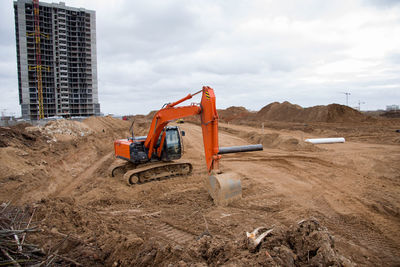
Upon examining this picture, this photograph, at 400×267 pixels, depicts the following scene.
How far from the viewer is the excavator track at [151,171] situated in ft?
29.9

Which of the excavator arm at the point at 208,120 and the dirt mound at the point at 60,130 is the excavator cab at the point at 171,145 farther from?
the dirt mound at the point at 60,130

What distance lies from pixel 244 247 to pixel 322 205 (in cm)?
405

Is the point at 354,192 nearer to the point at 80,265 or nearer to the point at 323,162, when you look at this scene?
the point at 323,162

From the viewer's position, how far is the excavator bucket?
20.7ft

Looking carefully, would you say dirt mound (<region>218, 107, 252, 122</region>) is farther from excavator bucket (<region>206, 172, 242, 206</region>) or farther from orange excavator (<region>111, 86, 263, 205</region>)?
excavator bucket (<region>206, 172, 242, 206</region>)

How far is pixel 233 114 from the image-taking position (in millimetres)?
52906

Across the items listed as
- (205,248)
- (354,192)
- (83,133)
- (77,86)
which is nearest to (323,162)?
(354,192)

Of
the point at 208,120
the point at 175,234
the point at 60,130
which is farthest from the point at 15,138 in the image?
the point at 175,234

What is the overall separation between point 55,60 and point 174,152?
155 feet

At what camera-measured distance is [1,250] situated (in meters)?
3.31

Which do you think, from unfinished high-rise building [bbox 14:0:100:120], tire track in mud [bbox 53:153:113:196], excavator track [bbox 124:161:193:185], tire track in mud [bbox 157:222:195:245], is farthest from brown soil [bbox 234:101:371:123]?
unfinished high-rise building [bbox 14:0:100:120]

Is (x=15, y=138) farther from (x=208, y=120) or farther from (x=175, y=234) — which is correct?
(x=175, y=234)

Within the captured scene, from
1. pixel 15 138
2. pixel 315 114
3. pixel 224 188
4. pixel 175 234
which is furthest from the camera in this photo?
pixel 315 114

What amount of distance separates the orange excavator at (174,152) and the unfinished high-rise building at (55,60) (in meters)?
40.9
